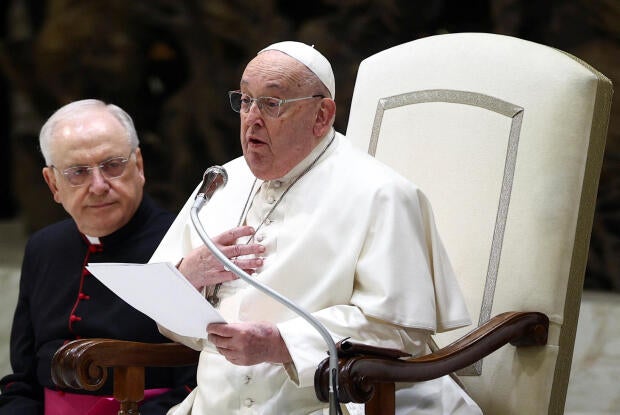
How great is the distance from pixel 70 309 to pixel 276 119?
1.16 m

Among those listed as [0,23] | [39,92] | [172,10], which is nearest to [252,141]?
[172,10]

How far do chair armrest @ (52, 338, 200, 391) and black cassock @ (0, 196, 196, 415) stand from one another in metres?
0.34

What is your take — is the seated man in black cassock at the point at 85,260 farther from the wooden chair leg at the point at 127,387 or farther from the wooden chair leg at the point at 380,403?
the wooden chair leg at the point at 380,403

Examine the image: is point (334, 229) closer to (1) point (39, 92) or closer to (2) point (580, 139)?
(2) point (580, 139)

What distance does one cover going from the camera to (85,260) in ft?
12.1

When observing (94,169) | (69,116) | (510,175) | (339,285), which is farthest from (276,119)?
(69,116)

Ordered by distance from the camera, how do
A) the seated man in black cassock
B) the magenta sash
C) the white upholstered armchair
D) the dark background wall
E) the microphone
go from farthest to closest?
the dark background wall < the seated man in black cassock < the magenta sash < the white upholstered armchair < the microphone

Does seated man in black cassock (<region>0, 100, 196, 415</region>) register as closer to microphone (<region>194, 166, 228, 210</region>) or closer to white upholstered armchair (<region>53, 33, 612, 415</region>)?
white upholstered armchair (<region>53, 33, 612, 415</region>)

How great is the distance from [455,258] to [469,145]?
35cm

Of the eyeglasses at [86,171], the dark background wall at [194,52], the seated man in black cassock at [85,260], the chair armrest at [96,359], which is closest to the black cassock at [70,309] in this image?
the seated man in black cassock at [85,260]

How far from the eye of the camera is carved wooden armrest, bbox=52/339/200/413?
9.71 ft

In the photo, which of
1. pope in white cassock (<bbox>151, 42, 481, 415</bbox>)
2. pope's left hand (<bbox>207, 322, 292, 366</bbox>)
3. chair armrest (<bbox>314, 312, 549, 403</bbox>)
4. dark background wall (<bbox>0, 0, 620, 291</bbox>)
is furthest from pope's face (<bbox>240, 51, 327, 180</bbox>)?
dark background wall (<bbox>0, 0, 620, 291</bbox>)

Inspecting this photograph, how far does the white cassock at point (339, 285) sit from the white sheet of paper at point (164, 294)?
0.23m

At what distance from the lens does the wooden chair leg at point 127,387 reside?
307cm
